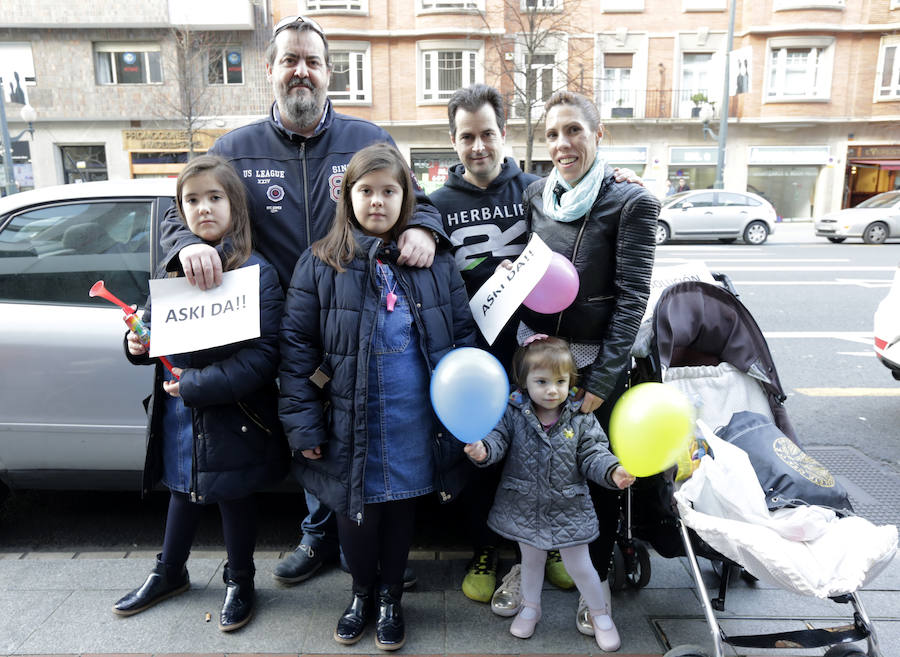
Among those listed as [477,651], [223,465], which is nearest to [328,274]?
[223,465]

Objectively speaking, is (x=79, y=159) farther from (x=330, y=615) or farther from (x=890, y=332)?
(x=890, y=332)

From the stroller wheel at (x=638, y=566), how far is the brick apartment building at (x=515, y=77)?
71.4ft

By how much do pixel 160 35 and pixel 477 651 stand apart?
87.2ft

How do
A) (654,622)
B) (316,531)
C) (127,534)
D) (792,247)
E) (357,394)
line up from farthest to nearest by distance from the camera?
(792,247) → (127,534) → (316,531) → (654,622) → (357,394)

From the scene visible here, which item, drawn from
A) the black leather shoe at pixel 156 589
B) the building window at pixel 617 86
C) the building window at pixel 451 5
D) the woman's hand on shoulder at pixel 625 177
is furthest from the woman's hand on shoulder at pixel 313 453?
the building window at pixel 617 86

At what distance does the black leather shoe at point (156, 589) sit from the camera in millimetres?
2604

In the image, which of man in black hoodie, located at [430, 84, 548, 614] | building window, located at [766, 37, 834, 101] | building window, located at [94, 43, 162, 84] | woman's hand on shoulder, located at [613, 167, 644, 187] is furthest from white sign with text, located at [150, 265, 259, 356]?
building window, located at [766, 37, 834, 101]

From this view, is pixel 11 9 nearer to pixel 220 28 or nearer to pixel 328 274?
pixel 220 28

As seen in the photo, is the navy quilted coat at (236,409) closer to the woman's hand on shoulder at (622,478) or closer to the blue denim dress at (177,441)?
the blue denim dress at (177,441)

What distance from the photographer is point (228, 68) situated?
24.3 metres

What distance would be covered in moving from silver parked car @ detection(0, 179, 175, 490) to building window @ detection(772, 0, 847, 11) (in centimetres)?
2767

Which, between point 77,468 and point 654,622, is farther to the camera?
point 77,468

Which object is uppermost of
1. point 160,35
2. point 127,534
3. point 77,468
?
point 160,35

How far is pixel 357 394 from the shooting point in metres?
2.30
